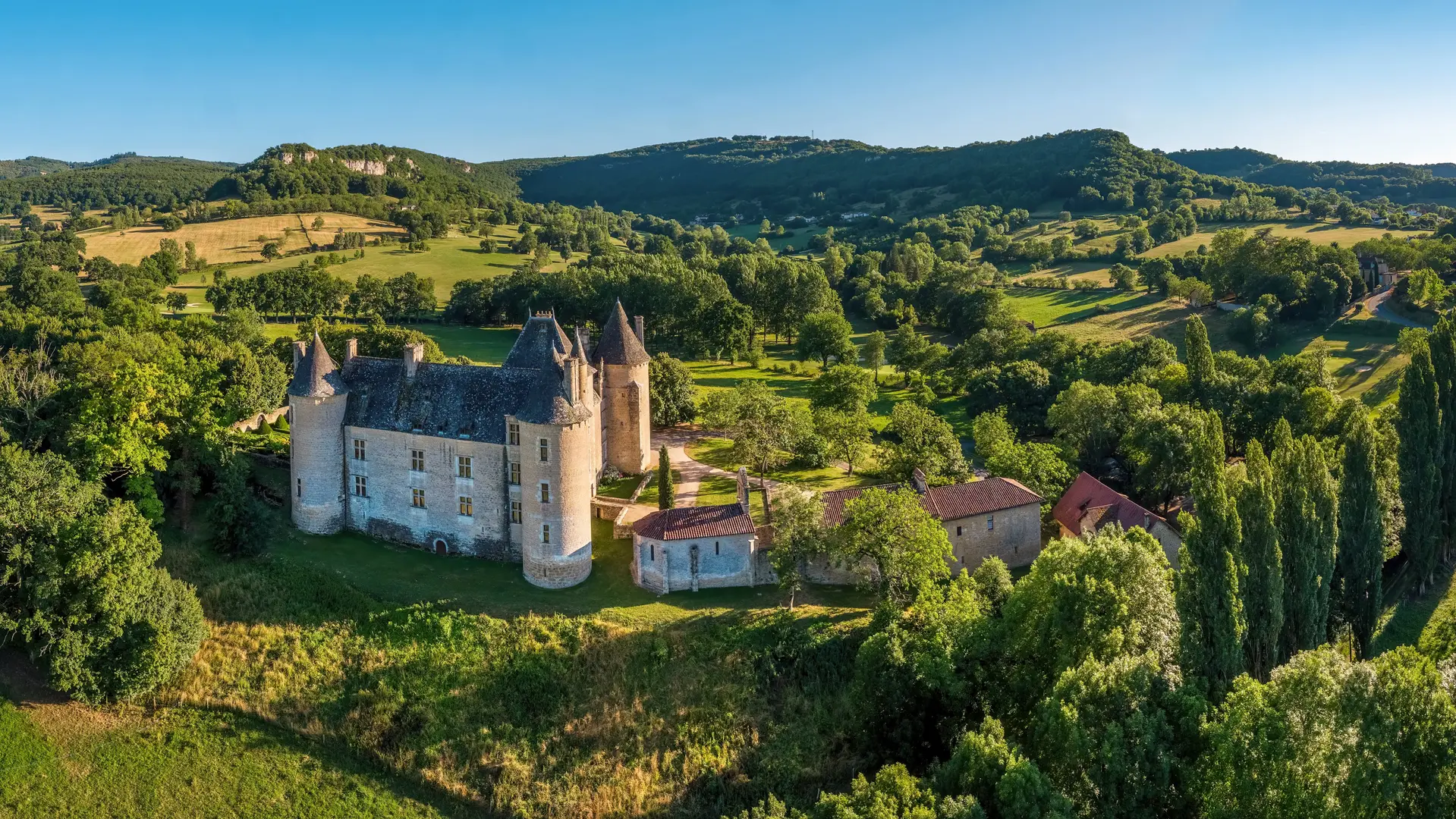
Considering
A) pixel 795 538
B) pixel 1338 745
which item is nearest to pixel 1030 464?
pixel 795 538

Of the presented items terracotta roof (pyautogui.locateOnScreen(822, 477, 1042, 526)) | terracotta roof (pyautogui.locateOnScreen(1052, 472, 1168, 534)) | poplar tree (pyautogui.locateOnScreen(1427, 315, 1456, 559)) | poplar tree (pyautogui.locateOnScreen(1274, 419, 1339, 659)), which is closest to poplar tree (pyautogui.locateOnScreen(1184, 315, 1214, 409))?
terracotta roof (pyautogui.locateOnScreen(1052, 472, 1168, 534))

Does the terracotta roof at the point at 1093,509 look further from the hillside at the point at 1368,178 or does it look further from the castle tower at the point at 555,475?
the hillside at the point at 1368,178

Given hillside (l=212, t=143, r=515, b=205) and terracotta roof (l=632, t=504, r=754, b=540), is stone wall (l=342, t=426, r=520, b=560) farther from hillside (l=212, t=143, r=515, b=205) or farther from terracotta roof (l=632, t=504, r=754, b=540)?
hillside (l=212, t=143, r=515, b=205)

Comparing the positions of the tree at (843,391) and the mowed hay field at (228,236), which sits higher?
the mowed hay field at (228,236)

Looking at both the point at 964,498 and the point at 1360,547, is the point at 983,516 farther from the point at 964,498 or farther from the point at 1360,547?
the point at 1360,547

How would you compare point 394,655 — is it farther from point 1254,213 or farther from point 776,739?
point 1254,213

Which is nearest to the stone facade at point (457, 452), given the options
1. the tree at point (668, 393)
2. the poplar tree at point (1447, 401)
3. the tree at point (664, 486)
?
the tree at point (664, 486)
